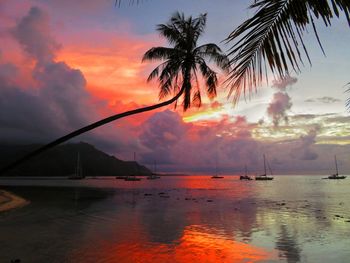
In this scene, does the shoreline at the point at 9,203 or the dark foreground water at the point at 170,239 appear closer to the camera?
the dark foreground water at the point at 170,239

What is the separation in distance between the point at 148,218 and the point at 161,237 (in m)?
9.52

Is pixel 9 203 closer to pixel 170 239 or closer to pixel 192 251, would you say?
pixel 170 239

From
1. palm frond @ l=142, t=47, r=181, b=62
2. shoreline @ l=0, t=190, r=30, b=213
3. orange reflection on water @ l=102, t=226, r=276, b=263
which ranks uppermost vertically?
palm frond @ l=142, t=47, r=181, b=62

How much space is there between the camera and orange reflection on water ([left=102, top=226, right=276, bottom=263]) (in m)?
14.9

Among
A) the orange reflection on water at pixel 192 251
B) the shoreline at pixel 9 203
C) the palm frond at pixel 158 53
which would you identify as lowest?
the orange reflection on water at pixel 192 251

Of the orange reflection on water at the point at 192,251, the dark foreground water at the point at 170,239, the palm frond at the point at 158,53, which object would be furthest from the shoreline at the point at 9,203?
the palm frond at the point at 158,53

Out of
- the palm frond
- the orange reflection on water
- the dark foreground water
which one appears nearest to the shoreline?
the dark foreground water

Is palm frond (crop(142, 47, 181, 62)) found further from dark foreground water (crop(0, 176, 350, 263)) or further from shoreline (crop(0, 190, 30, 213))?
shoreline (crop(0, 190, 30, 213))

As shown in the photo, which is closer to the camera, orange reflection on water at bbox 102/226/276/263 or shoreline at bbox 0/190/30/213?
orange reflection on water at bbox 102/226/276/263

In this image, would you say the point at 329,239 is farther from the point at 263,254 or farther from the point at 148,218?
the point at 148,218

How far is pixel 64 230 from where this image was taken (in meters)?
22.5

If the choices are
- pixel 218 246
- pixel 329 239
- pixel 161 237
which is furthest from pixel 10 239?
pixel 329 239

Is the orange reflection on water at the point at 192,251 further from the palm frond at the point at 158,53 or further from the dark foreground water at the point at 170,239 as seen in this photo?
the palm frond at the point at 158,53

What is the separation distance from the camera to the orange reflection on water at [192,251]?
49.0 ft
